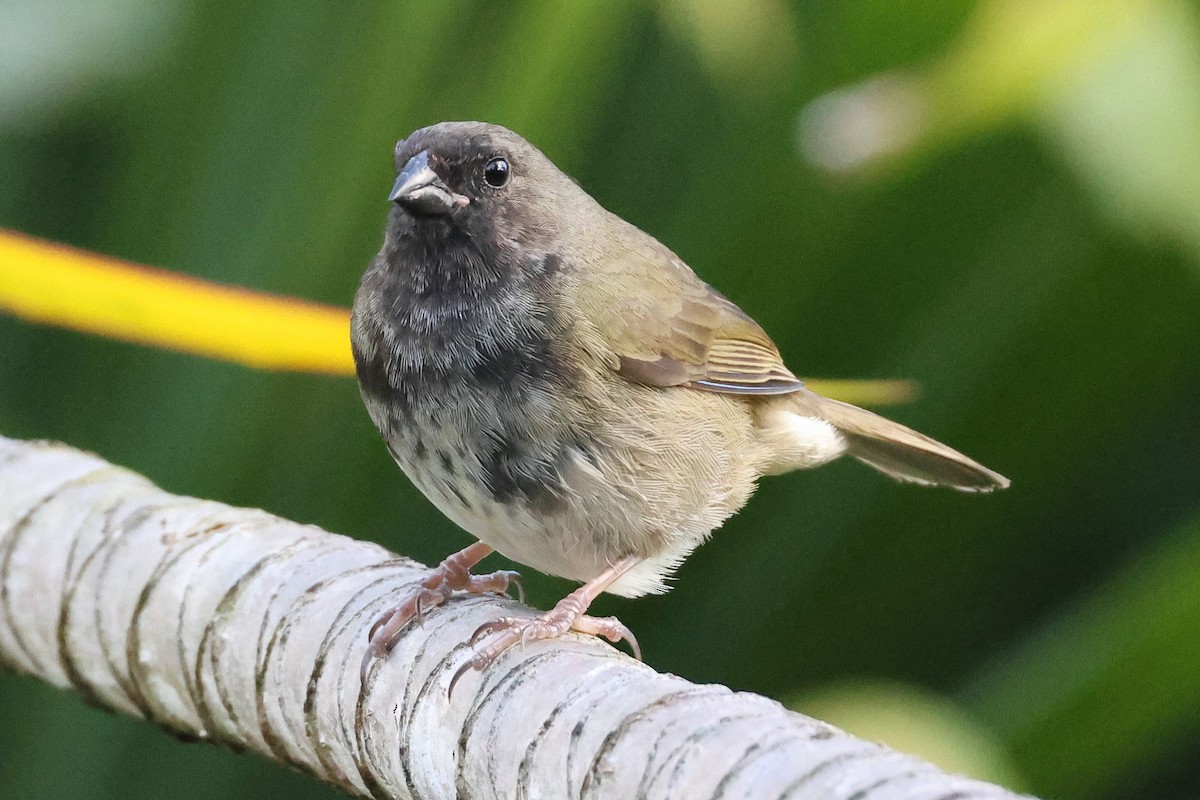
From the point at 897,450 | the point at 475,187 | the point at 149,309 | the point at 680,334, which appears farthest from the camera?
the point at 897,450

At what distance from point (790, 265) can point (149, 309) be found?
142 centimetres

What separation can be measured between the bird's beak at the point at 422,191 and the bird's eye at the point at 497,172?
73 mm

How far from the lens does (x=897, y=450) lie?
2.88 m

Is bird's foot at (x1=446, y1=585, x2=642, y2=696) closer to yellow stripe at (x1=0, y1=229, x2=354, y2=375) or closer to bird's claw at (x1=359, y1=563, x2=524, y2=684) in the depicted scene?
bird's claw at (x1=359, y1=563, x2=524, y2=684)

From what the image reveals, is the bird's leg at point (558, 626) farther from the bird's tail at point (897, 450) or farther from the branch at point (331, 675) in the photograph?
the bird's tail at point (897, 450)

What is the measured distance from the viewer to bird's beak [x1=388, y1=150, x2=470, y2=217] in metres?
2.29

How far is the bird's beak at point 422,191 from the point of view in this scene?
2295mm

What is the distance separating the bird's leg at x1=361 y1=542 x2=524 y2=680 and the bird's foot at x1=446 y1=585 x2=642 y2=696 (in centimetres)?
10

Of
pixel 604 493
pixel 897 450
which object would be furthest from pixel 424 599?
pixel 897 450

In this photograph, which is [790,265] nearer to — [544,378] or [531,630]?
[544,378]

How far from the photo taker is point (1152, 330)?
3.15 meters

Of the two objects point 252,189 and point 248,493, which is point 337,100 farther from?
point 248,493

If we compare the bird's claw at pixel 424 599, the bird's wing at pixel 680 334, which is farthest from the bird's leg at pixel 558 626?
the bird's wing at pixel 680 334

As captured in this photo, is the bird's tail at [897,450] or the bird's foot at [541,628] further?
the bird's tail at [897,450]
